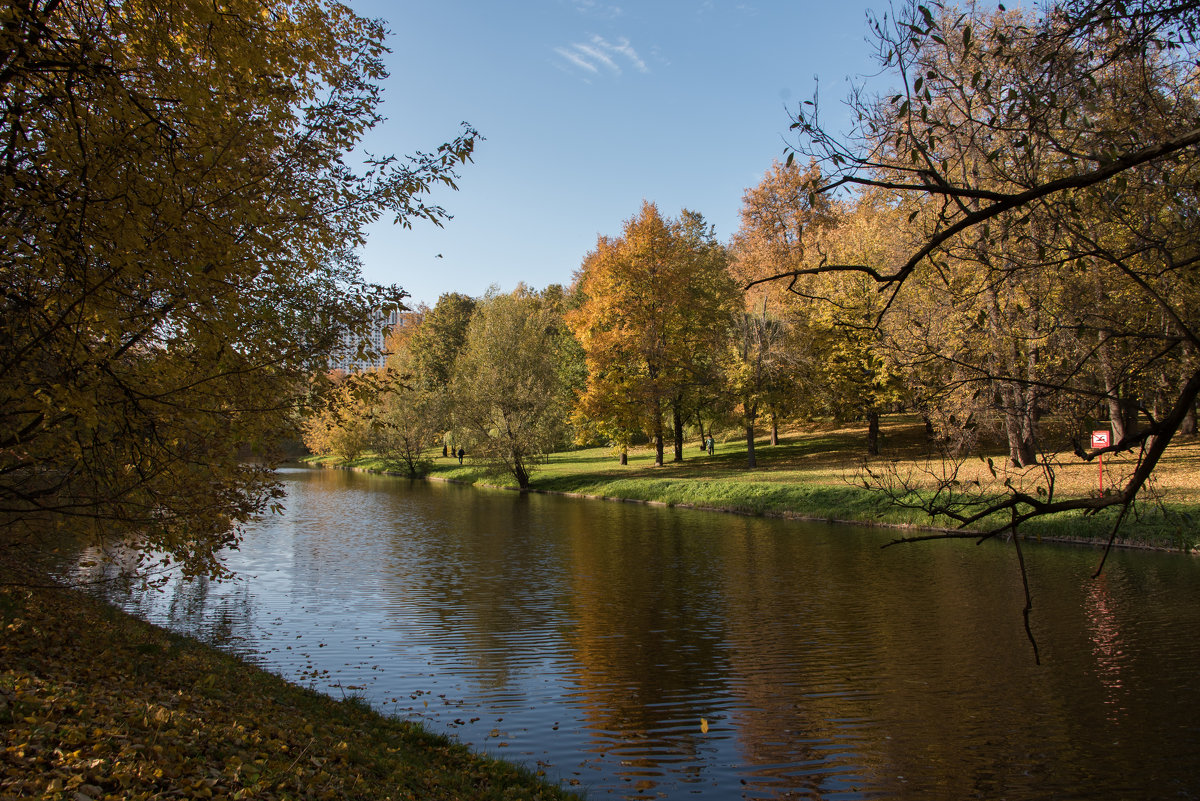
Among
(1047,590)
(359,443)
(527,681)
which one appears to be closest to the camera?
(527,681)

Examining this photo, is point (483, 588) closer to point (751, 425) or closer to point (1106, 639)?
point (1106, 639)

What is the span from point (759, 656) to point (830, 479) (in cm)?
1807

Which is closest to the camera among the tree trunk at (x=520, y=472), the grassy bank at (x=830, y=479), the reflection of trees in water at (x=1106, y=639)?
the reflection of trees in water at (x=1106, y=639)

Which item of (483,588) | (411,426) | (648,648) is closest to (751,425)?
(483,588)

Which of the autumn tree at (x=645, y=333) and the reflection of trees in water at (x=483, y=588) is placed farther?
the autumn tree at (x=645, y=333)

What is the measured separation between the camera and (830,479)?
91.8 ft

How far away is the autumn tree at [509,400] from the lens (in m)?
38.1

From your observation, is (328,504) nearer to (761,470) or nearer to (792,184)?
(761,470)

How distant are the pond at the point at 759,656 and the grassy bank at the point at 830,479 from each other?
1368 mm

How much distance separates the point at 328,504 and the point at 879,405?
24.4 metres

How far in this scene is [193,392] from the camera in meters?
6.72

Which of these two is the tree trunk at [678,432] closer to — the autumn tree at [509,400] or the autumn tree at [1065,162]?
the autumn tree at [509,400]

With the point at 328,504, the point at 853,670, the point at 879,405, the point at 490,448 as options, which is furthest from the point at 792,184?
the point at 853,670

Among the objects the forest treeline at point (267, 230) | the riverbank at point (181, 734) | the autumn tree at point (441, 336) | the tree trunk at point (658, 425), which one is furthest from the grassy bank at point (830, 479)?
the autumn tree at point (441, 336)
